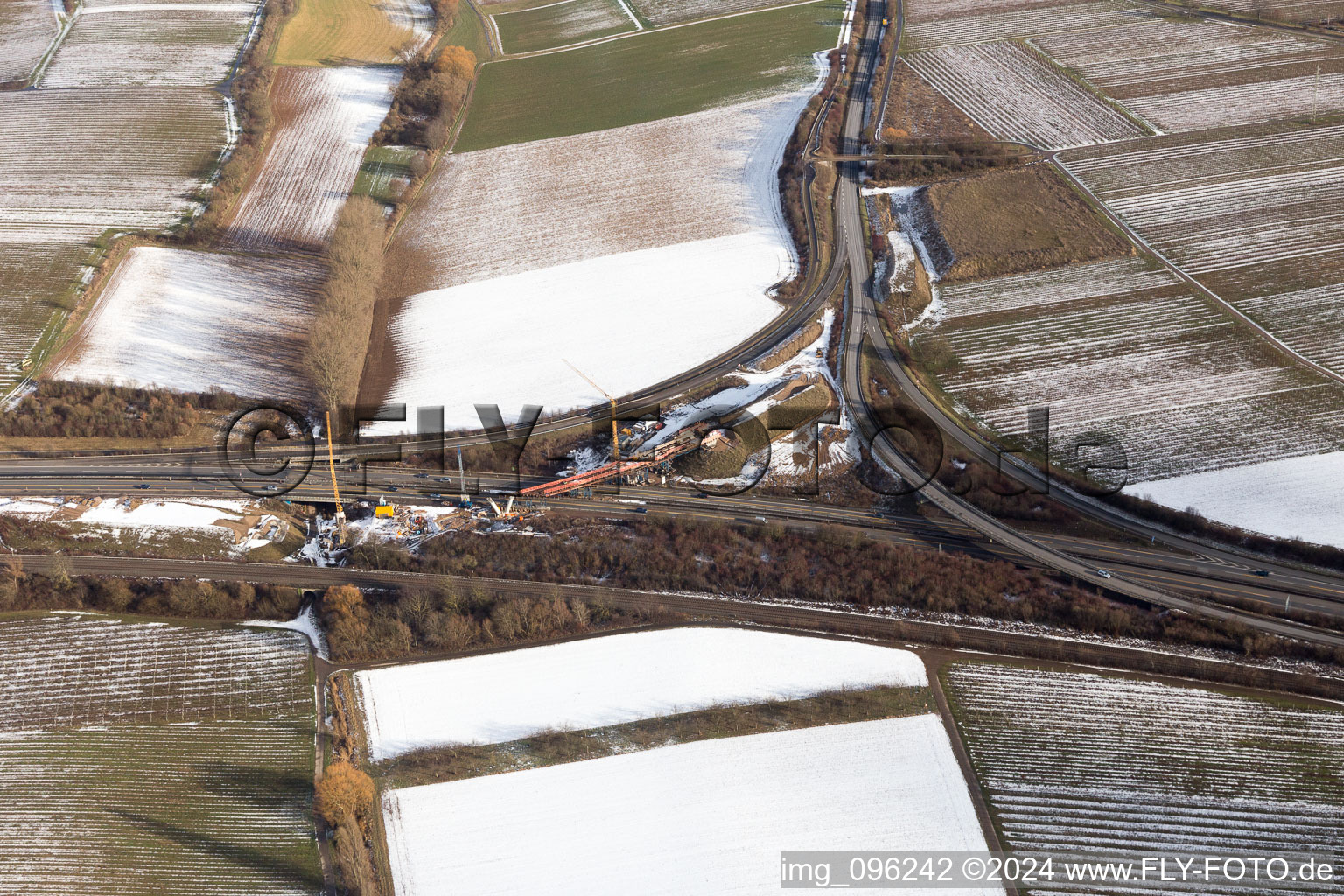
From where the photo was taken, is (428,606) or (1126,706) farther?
(428,606)

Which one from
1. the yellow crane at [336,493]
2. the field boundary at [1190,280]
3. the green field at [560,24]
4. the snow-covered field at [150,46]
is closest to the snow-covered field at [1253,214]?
the field boundary at [1190,280]

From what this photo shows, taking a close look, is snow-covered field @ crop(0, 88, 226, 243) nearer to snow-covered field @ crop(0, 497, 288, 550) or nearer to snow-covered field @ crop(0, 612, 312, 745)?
snow-covered field @ crop(0, 497, 288, 550)

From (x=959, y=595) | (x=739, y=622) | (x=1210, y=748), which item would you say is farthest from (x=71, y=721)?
(x=1210, y=748)

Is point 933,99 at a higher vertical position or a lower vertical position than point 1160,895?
higher

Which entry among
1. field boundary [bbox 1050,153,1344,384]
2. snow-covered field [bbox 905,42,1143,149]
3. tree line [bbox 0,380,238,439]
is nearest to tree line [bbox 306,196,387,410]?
tree line [bbox 0,380,238,439]

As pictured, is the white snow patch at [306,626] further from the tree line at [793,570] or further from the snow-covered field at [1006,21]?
the snow-covered field at [1006,21]

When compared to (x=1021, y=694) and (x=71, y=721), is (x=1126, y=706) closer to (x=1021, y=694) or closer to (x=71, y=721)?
(x=1021, y=694)
